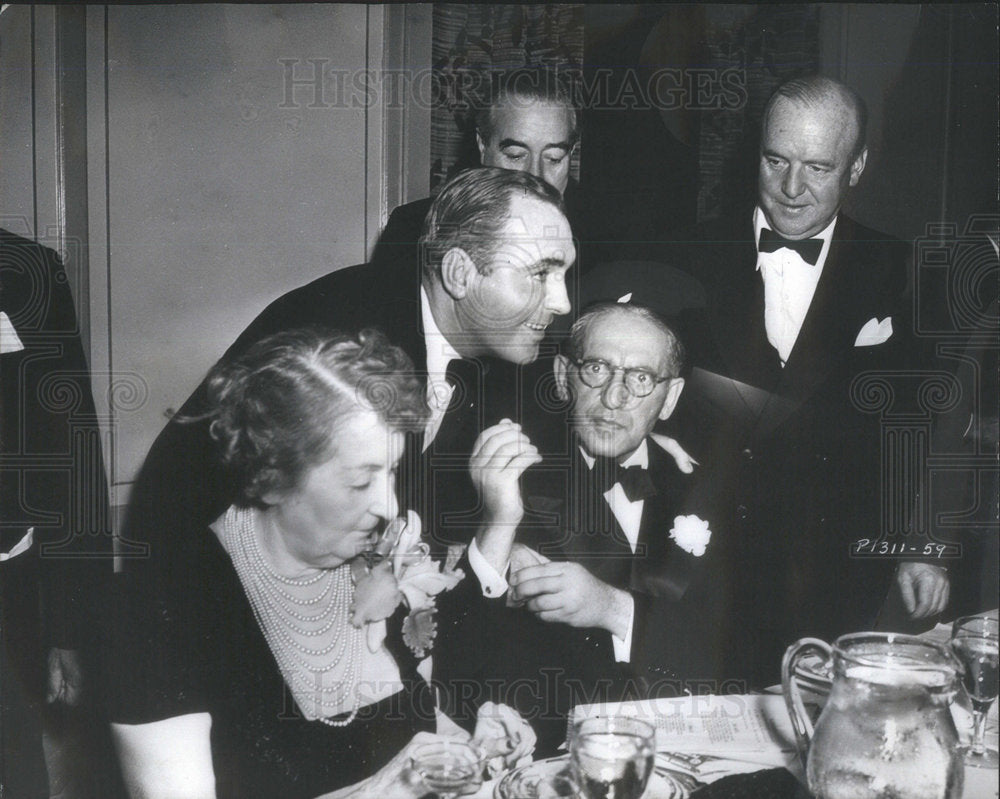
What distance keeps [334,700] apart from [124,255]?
62 cm

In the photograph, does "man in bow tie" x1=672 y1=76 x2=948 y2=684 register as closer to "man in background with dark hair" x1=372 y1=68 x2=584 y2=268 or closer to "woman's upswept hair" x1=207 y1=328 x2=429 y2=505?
"man in background with dark hair" x1=372 y1=68 x2=584 y2=268

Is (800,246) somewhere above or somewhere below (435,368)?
above

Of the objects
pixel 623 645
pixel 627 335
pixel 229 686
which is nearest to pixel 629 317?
pixel 627 335

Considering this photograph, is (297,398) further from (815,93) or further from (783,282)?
(815,93)

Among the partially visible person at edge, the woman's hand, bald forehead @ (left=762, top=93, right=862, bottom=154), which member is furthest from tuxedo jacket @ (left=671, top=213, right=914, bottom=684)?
the partially visible person at edge

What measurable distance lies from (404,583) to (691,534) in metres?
0.37

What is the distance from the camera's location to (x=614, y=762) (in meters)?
1.09

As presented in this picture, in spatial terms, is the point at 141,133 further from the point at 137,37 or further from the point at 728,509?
the point at 728,509

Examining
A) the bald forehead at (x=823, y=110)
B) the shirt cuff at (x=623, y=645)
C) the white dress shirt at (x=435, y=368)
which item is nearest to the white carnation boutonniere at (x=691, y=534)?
the shirt cuff at (x=623, y=645)

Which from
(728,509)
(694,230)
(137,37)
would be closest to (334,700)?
(728,509)

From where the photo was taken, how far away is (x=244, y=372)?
1.20 m

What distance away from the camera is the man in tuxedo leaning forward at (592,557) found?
3.97 ft

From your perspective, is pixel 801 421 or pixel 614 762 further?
pixel 801 421

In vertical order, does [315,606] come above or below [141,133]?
below
